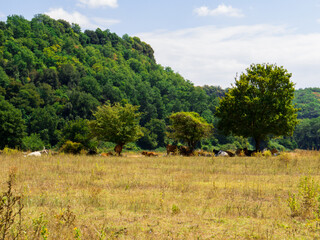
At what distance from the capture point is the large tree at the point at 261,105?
105 feet

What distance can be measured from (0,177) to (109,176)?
4.17m

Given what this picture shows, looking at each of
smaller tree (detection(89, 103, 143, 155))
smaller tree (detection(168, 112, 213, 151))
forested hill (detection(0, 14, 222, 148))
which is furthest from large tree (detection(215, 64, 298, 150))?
forested hill (detection(0, 14, 222, 148))

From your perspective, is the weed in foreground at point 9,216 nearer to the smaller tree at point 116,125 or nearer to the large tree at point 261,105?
the smaller tree at point 116,125

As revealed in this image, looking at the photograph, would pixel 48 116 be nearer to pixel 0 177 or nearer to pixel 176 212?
pixel 0 177

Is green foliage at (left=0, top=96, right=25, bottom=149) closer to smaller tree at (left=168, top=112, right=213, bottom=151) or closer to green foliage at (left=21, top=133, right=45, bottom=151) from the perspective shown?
green foliage at (left=21, top=133, right=45, bottom=151)

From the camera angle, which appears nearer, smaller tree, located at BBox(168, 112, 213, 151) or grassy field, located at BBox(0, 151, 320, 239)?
grassy field, located at BBox(0, 151, 320, 239)

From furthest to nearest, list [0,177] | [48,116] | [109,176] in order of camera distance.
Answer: [48,116] < [109,176] < [0,177]

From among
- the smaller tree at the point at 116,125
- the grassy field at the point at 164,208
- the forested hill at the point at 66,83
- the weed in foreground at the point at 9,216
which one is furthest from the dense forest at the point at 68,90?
the weed in foreground at the point at 9,216

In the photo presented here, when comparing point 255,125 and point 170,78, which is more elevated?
point 170,78

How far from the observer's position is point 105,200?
813cm

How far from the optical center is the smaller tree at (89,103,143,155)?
29328 mm

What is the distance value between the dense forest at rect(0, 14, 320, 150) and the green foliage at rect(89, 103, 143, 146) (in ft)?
78.7

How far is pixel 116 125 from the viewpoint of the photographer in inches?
1148

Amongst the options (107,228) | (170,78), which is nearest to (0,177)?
(107,228)
